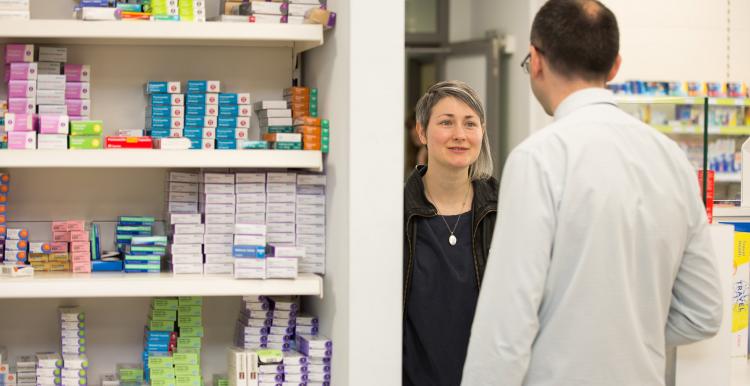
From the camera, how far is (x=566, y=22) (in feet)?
7.75

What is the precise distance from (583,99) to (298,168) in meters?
1.57

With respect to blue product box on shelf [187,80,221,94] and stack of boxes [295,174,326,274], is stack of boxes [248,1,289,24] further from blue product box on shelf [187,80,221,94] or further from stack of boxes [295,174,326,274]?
stack of boxes [295,174,326,274]

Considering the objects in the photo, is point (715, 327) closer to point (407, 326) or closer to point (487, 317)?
point (487, 317)

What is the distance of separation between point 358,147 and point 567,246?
1.11 meters

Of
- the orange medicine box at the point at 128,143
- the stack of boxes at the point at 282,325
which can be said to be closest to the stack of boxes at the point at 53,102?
the orange medicine box at the point at 128,143

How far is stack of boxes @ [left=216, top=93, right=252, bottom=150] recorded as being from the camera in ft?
11.8

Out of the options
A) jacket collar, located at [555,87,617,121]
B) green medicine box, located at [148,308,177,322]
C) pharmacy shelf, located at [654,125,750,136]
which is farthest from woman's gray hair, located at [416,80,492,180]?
pharmacy shelf, located at [654,125,750,136]

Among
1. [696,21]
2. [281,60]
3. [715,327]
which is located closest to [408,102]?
[696,21]

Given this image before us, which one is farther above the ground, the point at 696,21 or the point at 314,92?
the point at 696,21

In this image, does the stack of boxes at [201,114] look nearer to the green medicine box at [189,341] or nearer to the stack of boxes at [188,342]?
the stack of boxes at [188,342]

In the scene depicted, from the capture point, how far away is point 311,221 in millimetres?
3625

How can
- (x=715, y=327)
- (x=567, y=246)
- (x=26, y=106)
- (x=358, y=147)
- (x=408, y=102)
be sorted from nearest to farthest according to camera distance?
(x=567, y=246) < (x=715, y=327) < (x=358, y=147) < (x=26, y=106) < (x=408, y=102)

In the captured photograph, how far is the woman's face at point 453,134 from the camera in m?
3.30

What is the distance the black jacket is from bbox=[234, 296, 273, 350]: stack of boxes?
59 centimetres
